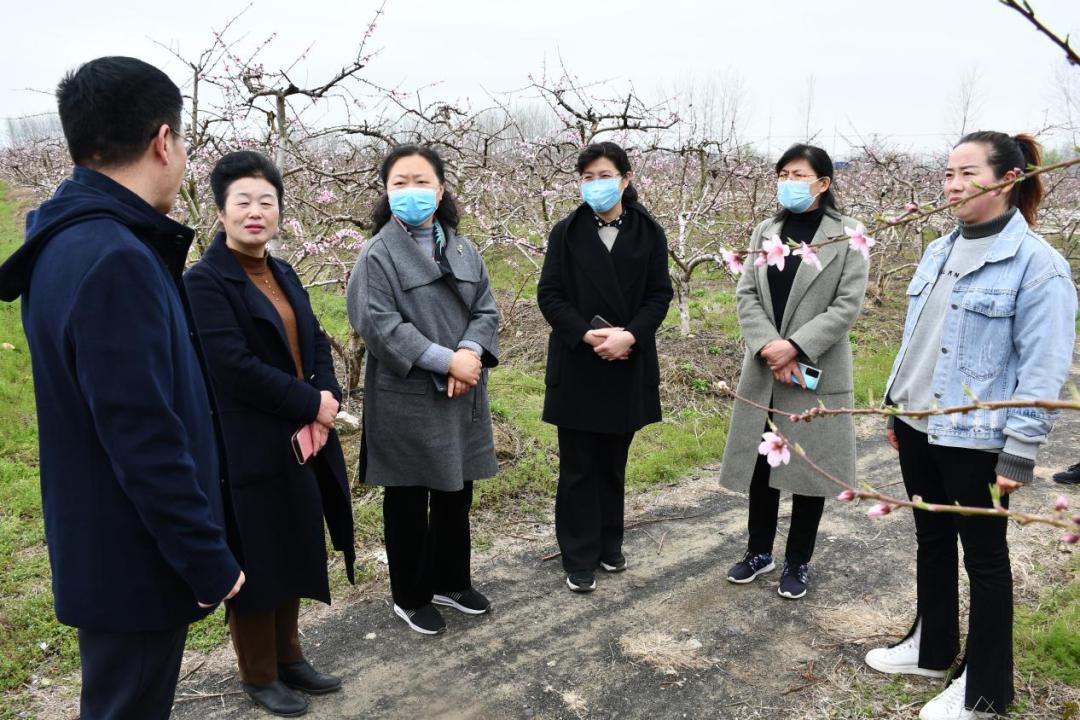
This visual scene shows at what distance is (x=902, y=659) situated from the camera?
9.07 ft

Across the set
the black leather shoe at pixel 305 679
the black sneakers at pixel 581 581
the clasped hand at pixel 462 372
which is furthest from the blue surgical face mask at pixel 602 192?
the black leather shoe at pixel 305 679

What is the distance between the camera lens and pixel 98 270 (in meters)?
1.51

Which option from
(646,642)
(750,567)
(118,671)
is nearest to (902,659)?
(750,567)

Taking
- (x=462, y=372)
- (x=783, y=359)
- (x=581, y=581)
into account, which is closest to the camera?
(x=462, y=372)

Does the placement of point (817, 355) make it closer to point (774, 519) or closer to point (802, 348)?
point (802, 348)

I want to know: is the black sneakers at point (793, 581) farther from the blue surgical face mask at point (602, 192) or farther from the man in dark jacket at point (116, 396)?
the man in dark jacket at point (116, 396)

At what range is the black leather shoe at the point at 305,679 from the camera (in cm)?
268

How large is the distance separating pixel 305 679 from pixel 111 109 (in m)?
1.99

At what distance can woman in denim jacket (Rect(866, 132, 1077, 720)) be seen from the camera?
2.26m

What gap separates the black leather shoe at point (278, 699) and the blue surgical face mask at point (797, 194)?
267 centimetres

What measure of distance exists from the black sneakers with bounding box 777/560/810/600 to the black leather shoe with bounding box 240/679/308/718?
6.64 ft

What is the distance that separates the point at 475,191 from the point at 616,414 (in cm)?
680

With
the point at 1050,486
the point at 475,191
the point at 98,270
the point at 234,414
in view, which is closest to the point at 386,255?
the point at 234,414

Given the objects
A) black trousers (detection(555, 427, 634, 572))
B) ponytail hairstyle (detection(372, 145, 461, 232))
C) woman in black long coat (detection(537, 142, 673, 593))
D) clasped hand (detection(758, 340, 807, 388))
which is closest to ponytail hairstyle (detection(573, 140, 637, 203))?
woman in black long coat (detection(537, 142, 673, 593))
